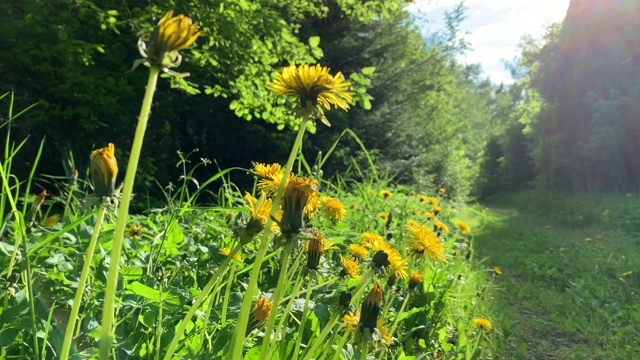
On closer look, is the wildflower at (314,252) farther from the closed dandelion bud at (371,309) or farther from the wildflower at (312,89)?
the wildflower at (312,89)

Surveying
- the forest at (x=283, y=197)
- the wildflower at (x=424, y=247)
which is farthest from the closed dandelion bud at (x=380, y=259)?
the wildflower at (x=424, y=247)

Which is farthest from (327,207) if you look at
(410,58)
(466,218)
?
(410,58)

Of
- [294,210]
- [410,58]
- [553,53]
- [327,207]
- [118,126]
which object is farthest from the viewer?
[553,53]

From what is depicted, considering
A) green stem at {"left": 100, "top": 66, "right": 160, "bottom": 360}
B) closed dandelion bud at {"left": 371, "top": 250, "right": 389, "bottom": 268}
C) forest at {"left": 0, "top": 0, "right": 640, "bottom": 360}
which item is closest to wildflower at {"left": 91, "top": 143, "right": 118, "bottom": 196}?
forest at {"left": 0, "top": 0, "right": 640, "bottom": 360}

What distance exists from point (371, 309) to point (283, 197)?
11.4 inches

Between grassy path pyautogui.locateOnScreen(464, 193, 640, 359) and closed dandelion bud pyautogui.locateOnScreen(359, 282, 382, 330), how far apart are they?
1749 mm

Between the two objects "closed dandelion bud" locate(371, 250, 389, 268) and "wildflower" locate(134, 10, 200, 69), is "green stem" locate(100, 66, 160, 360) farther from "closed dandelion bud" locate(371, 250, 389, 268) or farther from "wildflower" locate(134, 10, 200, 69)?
"closed dandelion bud" locate(371, 250, 389, 268)

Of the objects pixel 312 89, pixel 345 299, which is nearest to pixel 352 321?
pixel 345 299

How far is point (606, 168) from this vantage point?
12.5m

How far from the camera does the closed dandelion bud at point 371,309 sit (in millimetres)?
836

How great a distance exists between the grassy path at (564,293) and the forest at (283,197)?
0.08 feet

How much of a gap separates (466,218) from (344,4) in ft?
20.4

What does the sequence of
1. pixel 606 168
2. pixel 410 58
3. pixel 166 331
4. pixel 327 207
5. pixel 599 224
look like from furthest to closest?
pixel 606 168 < pixel 410 58 < pixel 599 224 < pixel 327 207 < pixel 166 331

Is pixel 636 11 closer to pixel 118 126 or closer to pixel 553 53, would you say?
pixel 553 53
